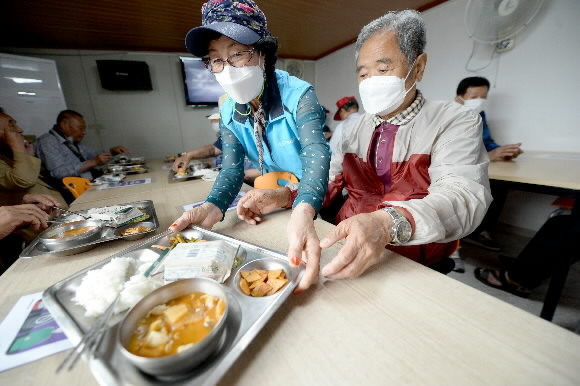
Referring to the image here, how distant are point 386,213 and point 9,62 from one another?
5.86 metres

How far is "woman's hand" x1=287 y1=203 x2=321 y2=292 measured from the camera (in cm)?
55

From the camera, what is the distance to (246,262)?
665 millimetres

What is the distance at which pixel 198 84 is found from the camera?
4.97 m

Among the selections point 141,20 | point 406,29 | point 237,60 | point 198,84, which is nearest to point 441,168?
point 406,29

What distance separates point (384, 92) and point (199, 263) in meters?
1.01

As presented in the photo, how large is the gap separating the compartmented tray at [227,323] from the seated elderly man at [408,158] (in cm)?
30

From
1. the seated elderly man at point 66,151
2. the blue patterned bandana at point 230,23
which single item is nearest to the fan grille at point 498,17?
the blue patterned bandana at point 230,23

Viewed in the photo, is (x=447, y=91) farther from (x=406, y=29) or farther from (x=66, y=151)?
(x=66, y=151)

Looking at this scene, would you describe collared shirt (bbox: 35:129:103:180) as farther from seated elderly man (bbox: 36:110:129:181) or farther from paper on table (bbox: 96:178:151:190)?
paper on table (bbox: 96:178:151:190)

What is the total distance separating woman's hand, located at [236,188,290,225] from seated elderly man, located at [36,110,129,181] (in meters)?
3.23

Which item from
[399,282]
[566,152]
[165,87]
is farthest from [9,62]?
[566,152]

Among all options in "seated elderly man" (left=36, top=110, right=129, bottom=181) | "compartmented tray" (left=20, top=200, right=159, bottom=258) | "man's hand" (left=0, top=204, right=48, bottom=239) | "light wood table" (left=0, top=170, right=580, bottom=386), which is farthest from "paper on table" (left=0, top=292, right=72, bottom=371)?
"seated elderly man" (left=36, top=110, right=129, bottom=181)

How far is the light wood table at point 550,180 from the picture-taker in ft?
4.36

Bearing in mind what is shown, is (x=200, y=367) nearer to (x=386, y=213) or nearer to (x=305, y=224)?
(x=305, y=224)
